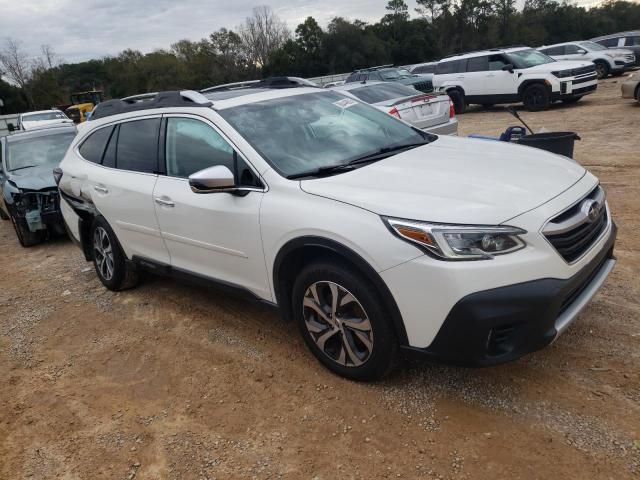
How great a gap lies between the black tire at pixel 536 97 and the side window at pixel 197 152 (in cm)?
1312

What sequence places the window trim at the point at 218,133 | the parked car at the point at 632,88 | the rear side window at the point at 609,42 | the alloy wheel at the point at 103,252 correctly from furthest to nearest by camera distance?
the rear side window at the point at 609,42 → the parked car at the point at 632,88 → the alloy wheel at the point at 103,252 → the window trim at the point at 218,133

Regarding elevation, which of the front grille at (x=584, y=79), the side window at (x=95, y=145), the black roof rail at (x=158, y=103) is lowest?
the front grille at (x=584, y=79)

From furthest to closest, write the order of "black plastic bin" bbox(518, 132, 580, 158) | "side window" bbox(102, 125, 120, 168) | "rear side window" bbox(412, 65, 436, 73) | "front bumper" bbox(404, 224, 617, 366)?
"rear side window" bbox(412, 65, 436, 73)
"black plastic bin" bbox(518, 132, 580, 158)
"side window" bbox(102, 125, 120, 168)
"front bumper" bbox(404, 224, 617, 366)

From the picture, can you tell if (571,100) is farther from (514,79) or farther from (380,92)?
(380,92)

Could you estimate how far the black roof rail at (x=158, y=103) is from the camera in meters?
3.87

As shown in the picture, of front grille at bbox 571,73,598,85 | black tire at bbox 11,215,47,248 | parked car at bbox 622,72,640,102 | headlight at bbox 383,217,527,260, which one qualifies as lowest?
black tire at bbox 11,215,47,248

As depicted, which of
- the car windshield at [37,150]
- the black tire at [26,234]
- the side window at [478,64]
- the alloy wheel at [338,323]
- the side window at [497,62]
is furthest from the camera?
the side window at [478,64]

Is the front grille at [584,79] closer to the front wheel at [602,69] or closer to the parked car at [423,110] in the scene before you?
the front wheel at [602,69]

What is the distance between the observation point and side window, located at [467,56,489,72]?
15.8 metres

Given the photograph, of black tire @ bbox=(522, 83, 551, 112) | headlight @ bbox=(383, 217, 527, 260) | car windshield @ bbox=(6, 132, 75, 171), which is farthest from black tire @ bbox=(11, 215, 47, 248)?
black tire @ bbox=(522, 83, 551, 112)

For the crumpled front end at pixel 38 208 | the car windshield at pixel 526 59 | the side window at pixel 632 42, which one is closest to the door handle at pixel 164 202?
the crumpled front end at pixel 38 208

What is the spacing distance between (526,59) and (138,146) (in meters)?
14.0

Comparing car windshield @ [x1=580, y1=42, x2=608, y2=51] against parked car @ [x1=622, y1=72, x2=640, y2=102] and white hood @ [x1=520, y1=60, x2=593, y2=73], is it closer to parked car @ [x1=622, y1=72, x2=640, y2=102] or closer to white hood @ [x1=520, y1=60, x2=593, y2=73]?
white hood @ [x1=520, y1=60, x2=593, y2=73]

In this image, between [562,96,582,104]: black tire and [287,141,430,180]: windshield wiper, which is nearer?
[287,141,430,180]: windshield wiper
